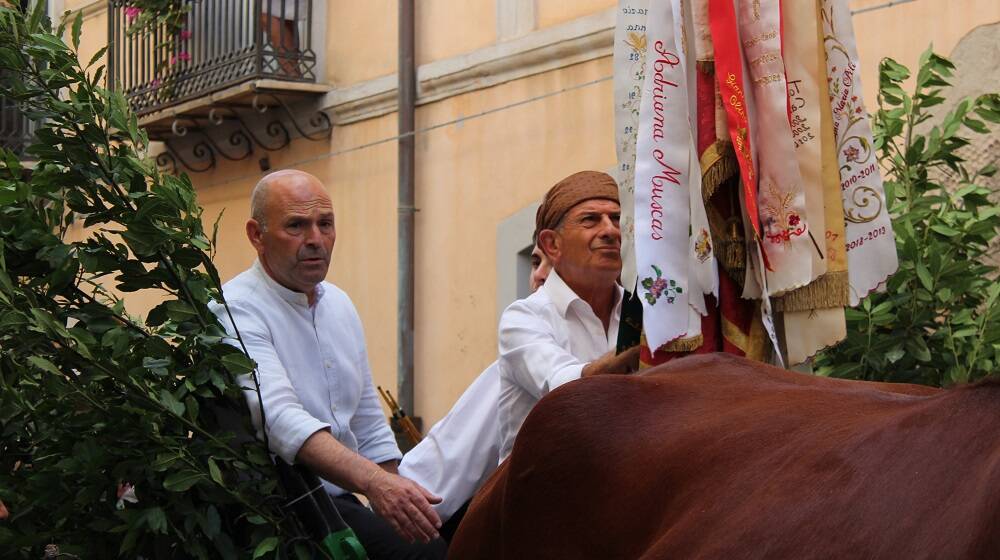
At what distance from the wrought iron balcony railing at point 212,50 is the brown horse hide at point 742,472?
341 inches

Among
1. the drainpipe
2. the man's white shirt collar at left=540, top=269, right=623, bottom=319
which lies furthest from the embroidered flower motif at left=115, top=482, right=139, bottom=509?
the drainpipe

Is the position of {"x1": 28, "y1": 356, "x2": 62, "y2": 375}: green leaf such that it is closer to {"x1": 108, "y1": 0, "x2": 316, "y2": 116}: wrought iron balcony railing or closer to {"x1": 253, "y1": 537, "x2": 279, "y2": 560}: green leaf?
{"x1": 253, "y1": 537, "x2": 279, "y2": 560}: green leaf

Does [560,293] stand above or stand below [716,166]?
below

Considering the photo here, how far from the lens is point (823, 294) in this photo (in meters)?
3.03

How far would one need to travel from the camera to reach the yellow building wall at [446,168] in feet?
30.5

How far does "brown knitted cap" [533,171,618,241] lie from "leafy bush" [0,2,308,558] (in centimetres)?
83

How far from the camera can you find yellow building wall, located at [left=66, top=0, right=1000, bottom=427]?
929 centimetres

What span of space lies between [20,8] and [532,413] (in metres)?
1.91

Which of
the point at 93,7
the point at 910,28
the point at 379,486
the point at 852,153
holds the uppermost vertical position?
the point at 93,7

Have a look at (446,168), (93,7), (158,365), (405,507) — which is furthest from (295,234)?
(93,7)

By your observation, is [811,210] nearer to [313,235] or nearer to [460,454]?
[460,454]

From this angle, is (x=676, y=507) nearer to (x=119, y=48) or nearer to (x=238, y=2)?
(x=238, y=2)

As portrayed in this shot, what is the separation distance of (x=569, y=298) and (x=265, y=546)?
922 millimetres

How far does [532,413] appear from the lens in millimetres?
2664
